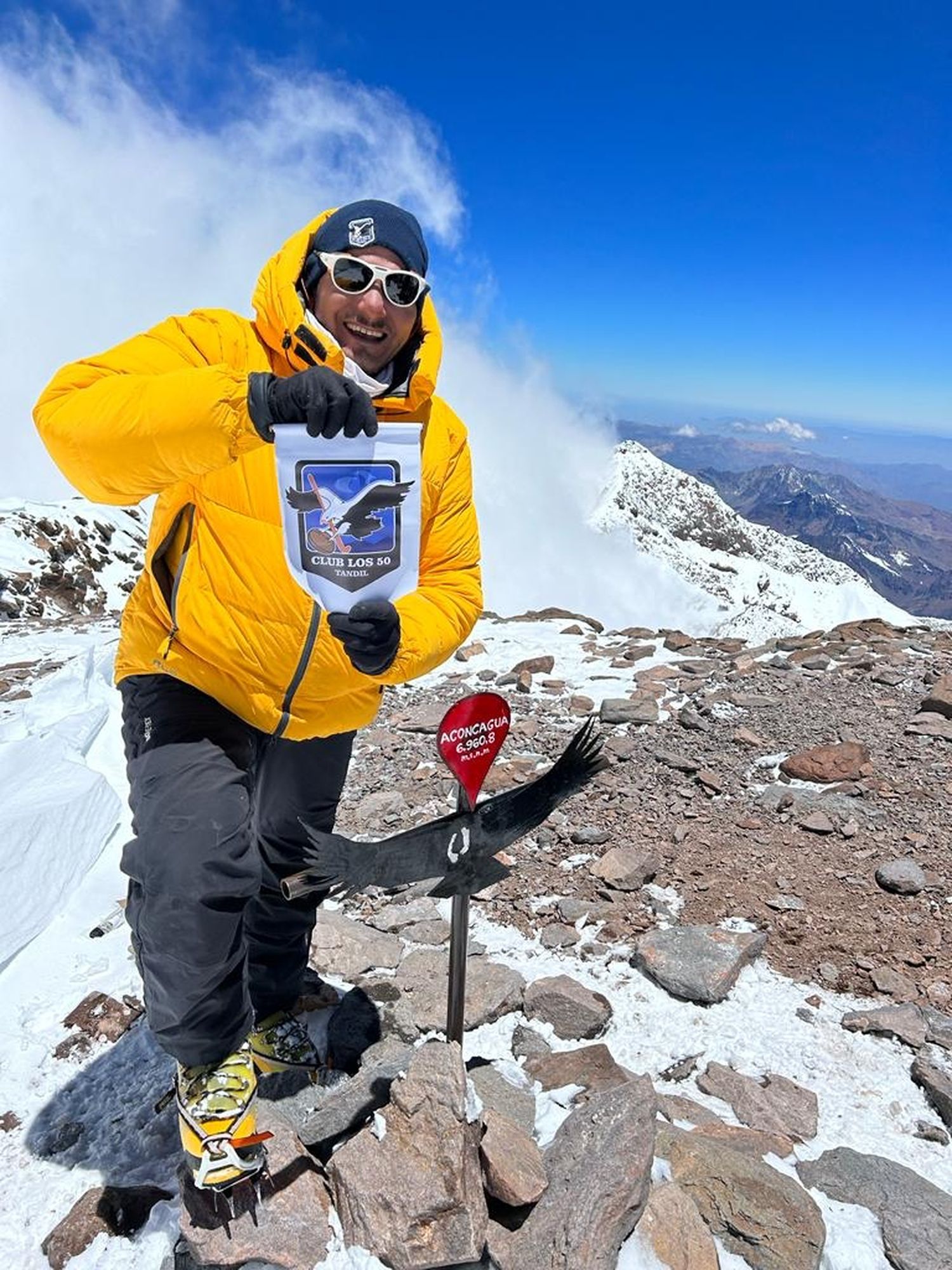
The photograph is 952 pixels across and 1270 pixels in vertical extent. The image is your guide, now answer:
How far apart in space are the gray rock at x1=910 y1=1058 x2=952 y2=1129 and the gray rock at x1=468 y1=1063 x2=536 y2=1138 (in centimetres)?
162

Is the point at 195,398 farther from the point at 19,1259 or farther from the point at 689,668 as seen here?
the point at 689,668

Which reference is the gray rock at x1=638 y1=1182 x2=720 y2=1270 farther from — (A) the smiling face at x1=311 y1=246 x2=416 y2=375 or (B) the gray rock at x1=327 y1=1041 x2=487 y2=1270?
(A) the smiling face at x1=311 y1=246 x2=416 y2=375

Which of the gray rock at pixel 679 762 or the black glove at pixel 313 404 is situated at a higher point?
the black glove at pixel 313 404

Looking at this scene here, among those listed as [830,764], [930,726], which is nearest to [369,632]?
[830,764]

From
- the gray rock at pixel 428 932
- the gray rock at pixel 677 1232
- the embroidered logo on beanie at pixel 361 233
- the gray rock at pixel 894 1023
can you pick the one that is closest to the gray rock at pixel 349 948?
the gray rock at pixel 428 932

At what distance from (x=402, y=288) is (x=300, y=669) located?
1257 millimetres

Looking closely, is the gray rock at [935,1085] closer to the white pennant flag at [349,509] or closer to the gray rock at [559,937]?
the gray rock at [559,937]

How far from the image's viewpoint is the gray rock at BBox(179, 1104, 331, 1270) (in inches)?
84.9

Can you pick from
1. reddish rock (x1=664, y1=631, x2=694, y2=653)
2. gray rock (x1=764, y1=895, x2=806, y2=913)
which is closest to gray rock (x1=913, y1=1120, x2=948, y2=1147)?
gray rock (x1=764, y1=895, x2=806, y2=913)

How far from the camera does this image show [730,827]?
522 cm

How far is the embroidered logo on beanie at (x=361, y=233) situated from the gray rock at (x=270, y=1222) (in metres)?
2.85

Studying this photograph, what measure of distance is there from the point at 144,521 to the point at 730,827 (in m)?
40.3

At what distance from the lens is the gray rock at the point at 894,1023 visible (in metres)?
3.37

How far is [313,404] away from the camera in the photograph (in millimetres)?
1933
